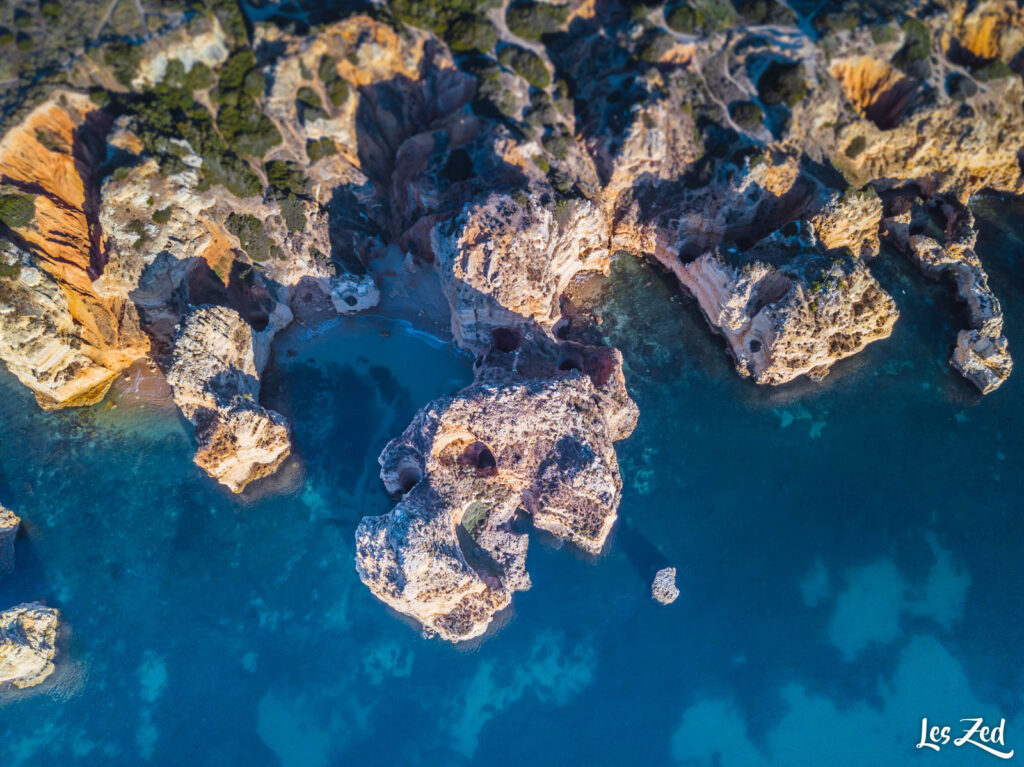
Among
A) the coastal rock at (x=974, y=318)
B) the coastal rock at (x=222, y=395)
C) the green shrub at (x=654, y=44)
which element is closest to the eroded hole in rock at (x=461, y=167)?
the green shrub at (x=654, y=44)

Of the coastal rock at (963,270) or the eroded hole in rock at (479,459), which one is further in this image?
the coastal rock at (963,270)

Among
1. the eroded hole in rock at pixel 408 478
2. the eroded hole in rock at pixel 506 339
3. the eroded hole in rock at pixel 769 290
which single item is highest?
the eroded hole in rock at pixel 769 290

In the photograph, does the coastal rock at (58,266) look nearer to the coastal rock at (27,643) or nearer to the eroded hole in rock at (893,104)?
the coastal rock at (27,643)

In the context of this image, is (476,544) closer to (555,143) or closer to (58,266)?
(555,143)

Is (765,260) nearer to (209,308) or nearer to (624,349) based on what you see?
(624,349)

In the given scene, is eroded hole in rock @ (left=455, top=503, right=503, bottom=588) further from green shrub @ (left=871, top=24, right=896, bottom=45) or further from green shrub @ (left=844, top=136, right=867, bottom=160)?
green shrub @ (left=871, top=24, right=896, bottom=45)

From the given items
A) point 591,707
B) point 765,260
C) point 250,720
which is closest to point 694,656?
point 591,707

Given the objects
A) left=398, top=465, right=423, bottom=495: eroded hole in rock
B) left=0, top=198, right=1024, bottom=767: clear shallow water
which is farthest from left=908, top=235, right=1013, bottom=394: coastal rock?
left=398, top=465, right=423, bottom=495: eroded hole in rock
